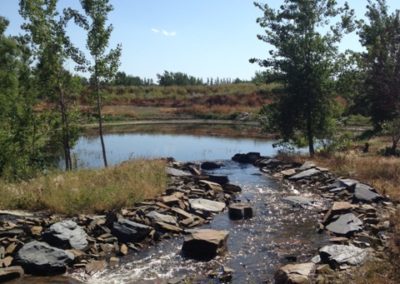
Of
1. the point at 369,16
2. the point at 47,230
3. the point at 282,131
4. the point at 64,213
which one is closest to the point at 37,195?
the point at 64,213

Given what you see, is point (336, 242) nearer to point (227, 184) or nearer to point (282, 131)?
point (227, 184)

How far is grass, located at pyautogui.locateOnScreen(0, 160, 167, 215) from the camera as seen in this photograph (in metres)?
13.5

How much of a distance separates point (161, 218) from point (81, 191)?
2.65 m

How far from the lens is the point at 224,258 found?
1105cm

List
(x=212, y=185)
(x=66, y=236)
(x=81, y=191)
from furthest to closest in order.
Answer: (x=212, y=185) → (x=81, y=191) → (x=66, y=236)

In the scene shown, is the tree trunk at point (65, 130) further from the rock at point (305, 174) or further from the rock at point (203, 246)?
the rock at point (203, 246)

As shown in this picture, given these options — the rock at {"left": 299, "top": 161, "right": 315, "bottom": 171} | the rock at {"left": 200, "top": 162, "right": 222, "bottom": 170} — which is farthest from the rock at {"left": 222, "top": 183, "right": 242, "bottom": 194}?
the rock at {"left": 200, "top": 162, "right": 222, "bottom": 170}

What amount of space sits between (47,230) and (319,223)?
298 inches

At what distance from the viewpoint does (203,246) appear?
11.3 meters

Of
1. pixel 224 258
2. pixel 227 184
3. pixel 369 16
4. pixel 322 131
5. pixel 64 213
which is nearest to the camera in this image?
pixel 224 258

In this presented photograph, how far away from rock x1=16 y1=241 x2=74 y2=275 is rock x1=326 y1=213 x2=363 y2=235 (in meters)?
6.92

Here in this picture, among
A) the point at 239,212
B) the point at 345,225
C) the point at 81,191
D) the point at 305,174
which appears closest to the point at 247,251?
the point at 345,225

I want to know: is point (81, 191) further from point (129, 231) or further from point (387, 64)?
point (387, 64)

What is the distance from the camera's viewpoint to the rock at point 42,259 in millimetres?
10367
